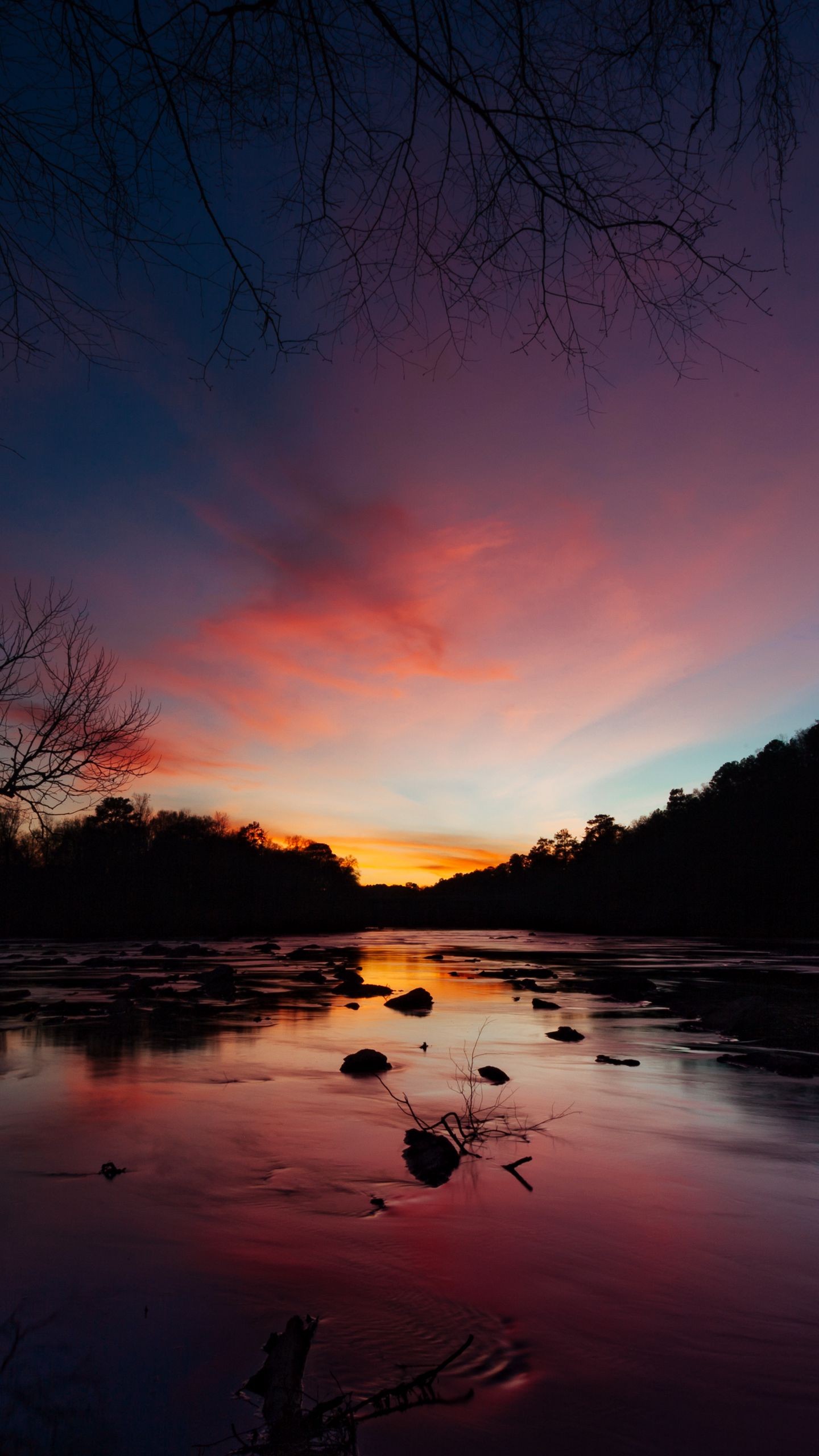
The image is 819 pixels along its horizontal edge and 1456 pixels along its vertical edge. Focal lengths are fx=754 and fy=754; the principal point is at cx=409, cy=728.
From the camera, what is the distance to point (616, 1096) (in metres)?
9.73

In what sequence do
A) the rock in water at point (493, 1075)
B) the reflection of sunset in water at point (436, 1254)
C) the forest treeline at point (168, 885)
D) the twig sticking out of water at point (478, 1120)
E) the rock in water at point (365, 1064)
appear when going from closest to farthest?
the reflection of sunset in water at point (436, 1254) < the twig sticking out of water at point (478, 1120) < the rock in water at point (493, 1075) < the rock in water at point (365, 1064) < the forest treeline at point (168, 885)

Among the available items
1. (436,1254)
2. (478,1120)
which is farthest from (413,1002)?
(436,1254)

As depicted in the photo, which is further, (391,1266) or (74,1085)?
(74,1085)

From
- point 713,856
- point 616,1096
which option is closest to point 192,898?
point 713,856

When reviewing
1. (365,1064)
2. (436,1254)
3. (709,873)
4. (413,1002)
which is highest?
(709,873)

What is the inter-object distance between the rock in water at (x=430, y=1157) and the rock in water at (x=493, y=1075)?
3.36m

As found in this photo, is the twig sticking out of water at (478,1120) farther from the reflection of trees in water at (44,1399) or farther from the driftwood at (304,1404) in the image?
the reflection of trees in water at (44,1399)

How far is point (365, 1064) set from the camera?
1142 centimetres

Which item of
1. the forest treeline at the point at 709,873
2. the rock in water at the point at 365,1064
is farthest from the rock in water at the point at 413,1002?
the forest treeline at the point at 709,873

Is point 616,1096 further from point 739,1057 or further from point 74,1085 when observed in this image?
point 74,1085

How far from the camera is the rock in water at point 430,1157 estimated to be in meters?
6.55

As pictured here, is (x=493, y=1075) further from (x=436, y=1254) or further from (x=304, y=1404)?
(x=304, y=1404)

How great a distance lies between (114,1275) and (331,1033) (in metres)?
11.3

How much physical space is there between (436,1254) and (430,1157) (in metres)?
1.98
